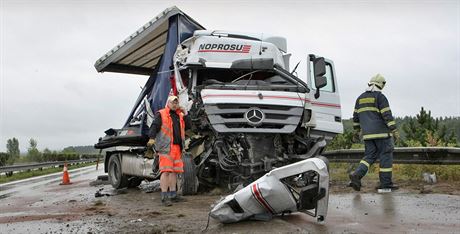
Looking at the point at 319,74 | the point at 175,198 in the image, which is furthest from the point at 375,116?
the point at 175,198

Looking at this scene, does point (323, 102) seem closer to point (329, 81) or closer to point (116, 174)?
point (329, 81)

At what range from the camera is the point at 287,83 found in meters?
7.63

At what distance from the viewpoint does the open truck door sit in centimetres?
749

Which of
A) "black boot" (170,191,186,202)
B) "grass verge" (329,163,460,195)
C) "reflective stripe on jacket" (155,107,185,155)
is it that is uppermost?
"reflective stripe on jacket" (155,107,185,155)

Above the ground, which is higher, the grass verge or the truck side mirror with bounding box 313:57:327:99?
the truck side mirror with bounding box 313:57:327:99

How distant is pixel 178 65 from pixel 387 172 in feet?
12.4

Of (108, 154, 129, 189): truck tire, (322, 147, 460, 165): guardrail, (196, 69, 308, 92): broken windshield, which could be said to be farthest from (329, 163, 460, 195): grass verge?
(108, 154, 129, 189): truck tire

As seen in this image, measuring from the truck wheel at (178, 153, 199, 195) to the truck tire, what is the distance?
2.98 meters

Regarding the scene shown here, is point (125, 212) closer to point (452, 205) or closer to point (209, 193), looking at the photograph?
point (209, 193)

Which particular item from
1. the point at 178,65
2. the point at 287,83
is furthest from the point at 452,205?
the point at 178,65

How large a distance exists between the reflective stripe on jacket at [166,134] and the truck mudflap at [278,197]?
246 cm

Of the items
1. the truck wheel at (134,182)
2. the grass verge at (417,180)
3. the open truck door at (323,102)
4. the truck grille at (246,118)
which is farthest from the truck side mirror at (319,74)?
the truck wheel at (134,182)

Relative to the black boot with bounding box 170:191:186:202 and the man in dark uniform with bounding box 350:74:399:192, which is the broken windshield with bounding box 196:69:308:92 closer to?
the man in dark uniform with bounding box 350:74:399:192

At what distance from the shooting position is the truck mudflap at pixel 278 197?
14.7 feet
